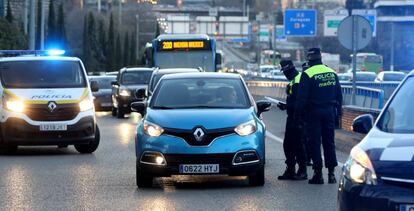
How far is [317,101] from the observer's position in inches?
508

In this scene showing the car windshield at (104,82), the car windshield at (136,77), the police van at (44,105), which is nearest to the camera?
the police van at (44,105)

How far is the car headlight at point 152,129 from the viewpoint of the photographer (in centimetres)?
1249

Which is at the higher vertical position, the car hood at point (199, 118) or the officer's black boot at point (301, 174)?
the car hood at point (199, 118)

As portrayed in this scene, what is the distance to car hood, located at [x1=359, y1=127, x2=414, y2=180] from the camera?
7.29 metres

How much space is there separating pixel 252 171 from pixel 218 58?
24360 millimetres

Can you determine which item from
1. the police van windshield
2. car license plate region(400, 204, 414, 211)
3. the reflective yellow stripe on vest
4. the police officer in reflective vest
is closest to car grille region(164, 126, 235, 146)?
the police officer in reflective vest

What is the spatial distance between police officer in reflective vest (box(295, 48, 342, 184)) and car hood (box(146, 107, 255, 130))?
754mm

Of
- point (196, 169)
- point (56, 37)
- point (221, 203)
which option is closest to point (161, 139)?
point (196, 169)

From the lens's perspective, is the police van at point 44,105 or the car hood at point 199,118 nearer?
the car hood at point 199,118

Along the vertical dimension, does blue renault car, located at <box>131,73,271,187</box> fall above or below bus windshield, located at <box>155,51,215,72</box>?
above

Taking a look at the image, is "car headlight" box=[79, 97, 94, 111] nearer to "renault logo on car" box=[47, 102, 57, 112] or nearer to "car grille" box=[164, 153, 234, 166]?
"renault logo on car" box=[47, 102, 57, 112]

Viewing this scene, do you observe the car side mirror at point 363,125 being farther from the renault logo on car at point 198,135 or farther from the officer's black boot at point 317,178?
the officer's black boot at point 317,178

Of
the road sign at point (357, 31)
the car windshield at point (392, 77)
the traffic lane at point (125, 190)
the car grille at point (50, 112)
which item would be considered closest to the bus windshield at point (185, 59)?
the road sign at point (357, 31)

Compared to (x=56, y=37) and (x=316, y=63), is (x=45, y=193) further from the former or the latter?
(x=56, y=37)
